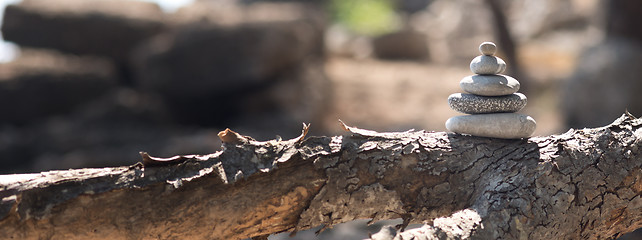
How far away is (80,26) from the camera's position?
8.45m

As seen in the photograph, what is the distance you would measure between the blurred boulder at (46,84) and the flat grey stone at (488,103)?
6857 mm

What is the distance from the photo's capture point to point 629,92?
6.84m

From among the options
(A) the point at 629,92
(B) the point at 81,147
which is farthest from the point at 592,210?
(B) the point at 81,147

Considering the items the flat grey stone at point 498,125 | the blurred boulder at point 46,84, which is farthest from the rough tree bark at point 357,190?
the blurred boulder at point 46,84

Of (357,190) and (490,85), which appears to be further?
(490,85)

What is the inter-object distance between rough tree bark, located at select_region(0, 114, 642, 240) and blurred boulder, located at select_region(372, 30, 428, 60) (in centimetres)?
1001

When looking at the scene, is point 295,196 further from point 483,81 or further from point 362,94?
point 362,94

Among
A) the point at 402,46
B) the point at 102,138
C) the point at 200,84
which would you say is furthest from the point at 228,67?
the point at 402,46

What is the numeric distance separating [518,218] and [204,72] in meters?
6.46

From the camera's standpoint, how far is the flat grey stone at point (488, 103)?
1.99 metres

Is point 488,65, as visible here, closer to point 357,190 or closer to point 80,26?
point 357,190

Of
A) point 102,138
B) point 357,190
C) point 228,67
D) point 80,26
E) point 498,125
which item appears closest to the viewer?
point 357,190

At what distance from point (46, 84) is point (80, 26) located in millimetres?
1010

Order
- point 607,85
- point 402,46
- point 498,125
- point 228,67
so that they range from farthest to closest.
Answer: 1. point 402,46
2. point 228,67
3. point 607,85
4. point 498,125
